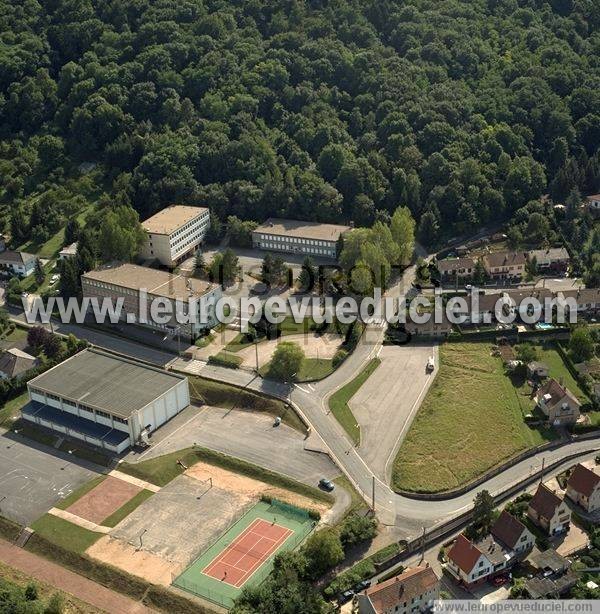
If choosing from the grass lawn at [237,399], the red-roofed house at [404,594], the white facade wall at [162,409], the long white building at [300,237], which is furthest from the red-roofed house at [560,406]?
the long white building at [300,237]

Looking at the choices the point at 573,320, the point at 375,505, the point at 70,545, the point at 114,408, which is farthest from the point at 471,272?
the point at 70,545

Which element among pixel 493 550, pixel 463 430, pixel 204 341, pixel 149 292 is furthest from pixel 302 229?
pixel 493 550

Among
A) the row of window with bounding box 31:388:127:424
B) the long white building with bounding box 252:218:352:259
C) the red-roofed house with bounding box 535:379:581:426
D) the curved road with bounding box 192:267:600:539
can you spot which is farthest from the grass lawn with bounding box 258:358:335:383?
the long white building with bounding box 252:218:352:259

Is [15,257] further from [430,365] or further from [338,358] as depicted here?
[430,365]

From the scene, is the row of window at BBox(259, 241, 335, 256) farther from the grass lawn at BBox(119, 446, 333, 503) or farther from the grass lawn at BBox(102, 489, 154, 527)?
the grass lawn at BBox(102, 489, 154, 527)

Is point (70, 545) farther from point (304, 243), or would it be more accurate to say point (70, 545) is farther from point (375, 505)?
point (304, 243)

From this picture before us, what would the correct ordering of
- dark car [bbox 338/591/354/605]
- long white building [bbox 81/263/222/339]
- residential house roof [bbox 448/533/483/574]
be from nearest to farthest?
dark car [bbox 338/591/354/605]
residential house roof [bbox 448/533/483/574]
long white building [bbox 81/263/222/339]
